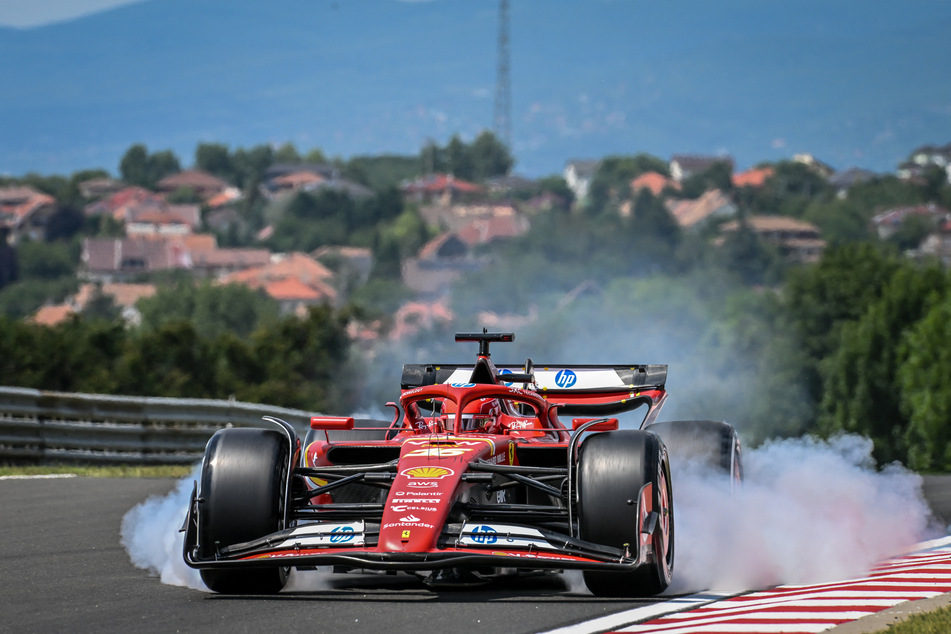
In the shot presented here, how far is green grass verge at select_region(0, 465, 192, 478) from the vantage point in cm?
1648

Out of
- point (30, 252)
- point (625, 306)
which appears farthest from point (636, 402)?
point (30, 252)

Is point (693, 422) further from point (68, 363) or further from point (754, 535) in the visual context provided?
point (68, 363)

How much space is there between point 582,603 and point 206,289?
116338 millimetres

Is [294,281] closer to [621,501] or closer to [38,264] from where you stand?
[38,264]

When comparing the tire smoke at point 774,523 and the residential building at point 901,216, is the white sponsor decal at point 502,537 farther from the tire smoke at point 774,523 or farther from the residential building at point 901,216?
the residential building at point 901,216

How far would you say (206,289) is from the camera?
122188 millimetres

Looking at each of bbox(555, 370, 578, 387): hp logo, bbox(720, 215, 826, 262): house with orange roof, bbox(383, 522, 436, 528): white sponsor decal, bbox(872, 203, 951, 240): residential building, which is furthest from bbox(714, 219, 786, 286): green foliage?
bbox(383, 522, 436, 528): white sponsor decal

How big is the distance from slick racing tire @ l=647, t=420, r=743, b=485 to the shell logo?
317 cm

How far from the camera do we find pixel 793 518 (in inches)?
393

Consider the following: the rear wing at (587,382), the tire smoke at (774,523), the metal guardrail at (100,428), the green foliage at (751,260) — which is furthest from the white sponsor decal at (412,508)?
the green foliage at (751,260)

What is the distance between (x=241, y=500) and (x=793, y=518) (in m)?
3.76

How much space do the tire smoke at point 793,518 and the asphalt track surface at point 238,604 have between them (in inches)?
42.9

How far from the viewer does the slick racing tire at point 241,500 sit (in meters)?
8.27

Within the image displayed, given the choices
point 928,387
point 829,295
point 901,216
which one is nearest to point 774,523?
point 928,387
